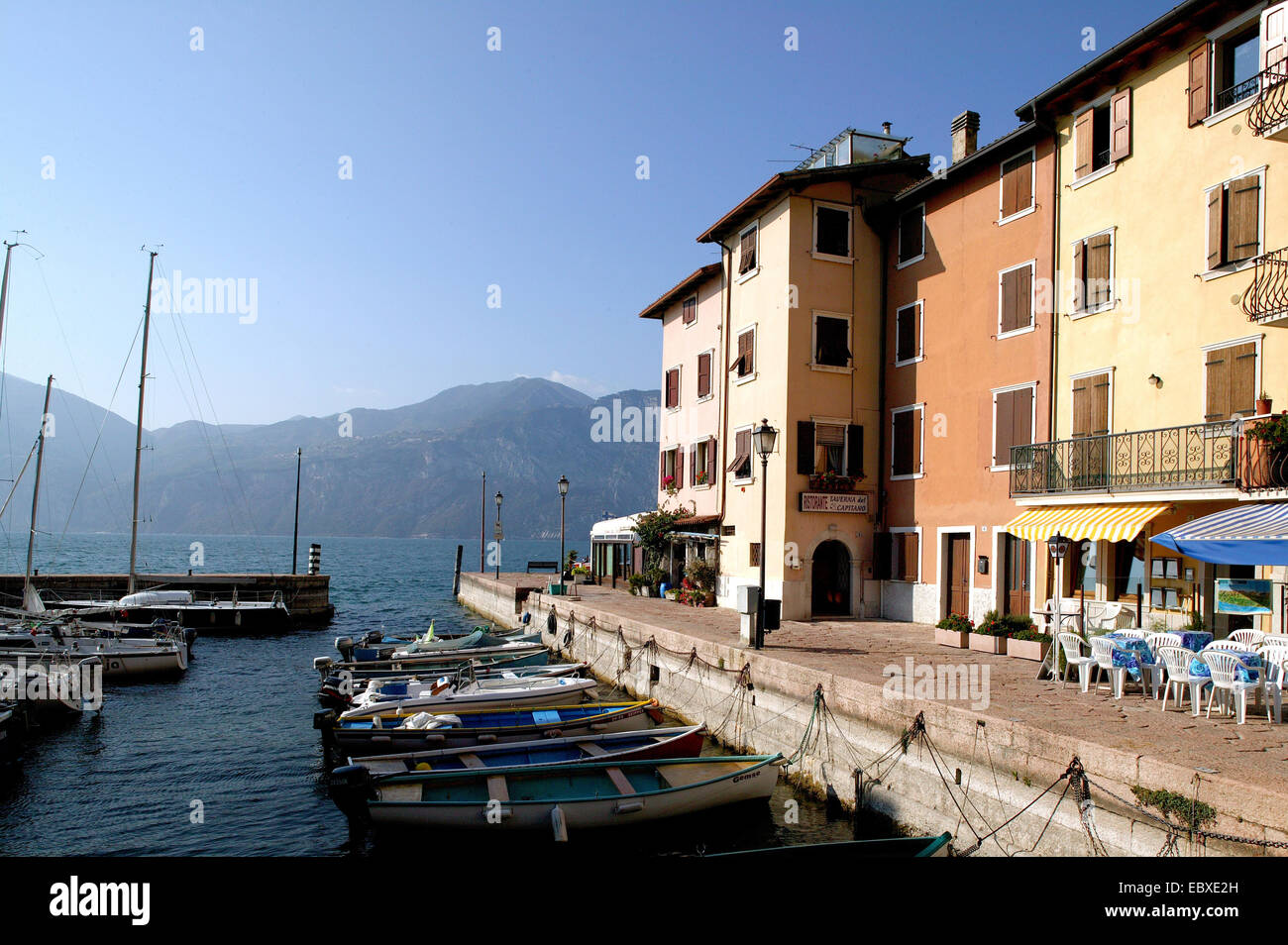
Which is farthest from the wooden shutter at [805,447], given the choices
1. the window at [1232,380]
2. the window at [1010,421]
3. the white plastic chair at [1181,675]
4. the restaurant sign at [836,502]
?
the white plastic chair at [1181,675]

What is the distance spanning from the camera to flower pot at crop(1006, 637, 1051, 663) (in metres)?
16.4

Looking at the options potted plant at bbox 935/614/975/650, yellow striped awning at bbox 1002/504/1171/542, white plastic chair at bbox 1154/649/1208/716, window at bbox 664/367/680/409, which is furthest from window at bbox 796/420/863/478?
white plastic chair at bbox 1154/649/1208/716

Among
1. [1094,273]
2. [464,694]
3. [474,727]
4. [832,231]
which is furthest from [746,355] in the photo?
[474,727]

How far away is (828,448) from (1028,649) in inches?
398

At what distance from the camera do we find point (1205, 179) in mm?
15969

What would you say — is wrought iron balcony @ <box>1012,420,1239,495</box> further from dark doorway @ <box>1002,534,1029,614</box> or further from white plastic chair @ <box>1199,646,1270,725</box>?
white plastic chair @ <box>1199,646,1270,725</box>

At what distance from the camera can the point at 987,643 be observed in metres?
17.7

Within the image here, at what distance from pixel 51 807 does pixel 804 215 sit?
75.6 ft

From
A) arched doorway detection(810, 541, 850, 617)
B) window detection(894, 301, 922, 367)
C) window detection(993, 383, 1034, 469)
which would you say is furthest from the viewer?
arched doorway detection(810, 541, 850, 617)

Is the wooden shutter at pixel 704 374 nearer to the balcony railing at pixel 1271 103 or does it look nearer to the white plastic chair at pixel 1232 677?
the balcony railing at pixel 1271 103

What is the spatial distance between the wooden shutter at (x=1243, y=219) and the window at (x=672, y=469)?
69.2 ft

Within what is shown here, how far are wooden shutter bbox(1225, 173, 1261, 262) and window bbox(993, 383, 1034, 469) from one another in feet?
17.8

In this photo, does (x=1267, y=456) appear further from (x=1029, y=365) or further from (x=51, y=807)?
(x=51, y=807)
